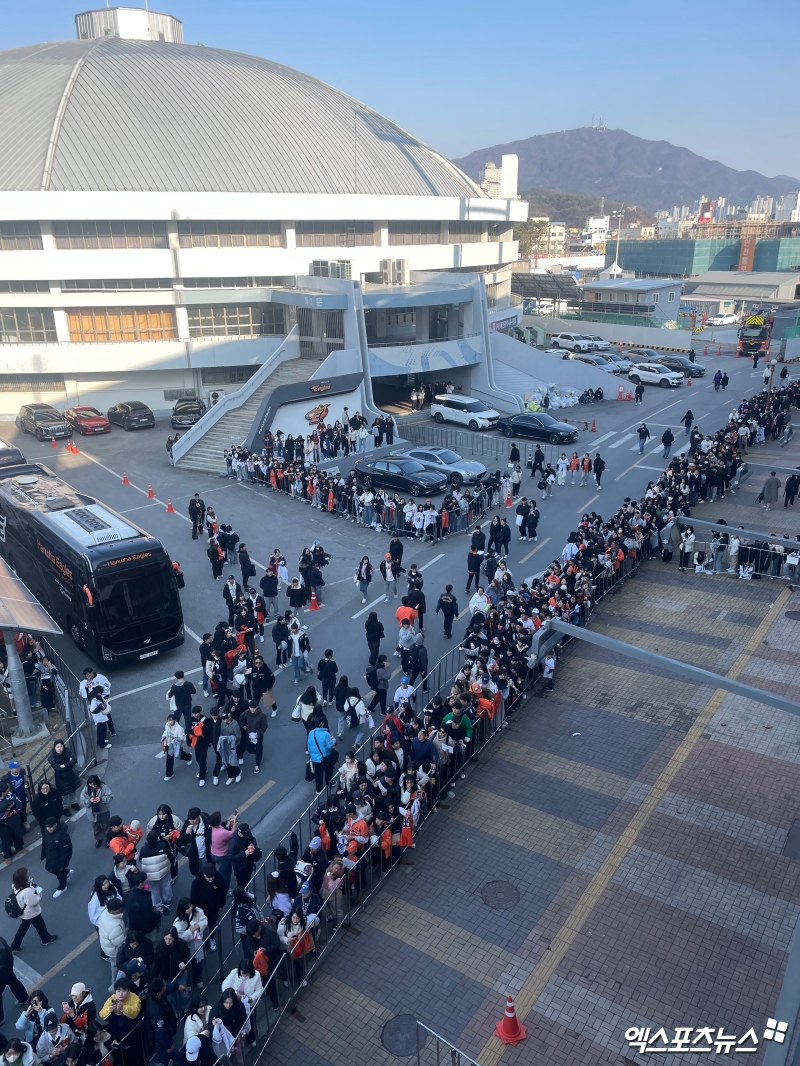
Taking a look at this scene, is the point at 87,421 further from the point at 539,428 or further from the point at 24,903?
the point at 24,903

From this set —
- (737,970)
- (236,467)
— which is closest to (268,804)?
(737,970)

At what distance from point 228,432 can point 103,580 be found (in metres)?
18.4

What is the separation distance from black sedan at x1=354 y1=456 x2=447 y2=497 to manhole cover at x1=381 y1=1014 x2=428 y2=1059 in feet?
64.9

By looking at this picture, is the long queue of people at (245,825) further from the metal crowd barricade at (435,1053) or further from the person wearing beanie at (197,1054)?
the metal crowd barricade at (435,1053)

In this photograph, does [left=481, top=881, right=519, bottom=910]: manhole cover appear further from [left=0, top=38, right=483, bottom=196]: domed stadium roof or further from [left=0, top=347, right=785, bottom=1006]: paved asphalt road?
[left=0, top=38, right=483, bottom=196]: domed stadium roof

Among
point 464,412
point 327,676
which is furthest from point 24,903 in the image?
point 464,412

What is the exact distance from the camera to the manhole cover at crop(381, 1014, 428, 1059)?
834 centimetres

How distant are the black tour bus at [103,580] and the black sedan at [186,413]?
60.0 ft

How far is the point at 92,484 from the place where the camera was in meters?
29.7

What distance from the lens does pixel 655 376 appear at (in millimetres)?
47531

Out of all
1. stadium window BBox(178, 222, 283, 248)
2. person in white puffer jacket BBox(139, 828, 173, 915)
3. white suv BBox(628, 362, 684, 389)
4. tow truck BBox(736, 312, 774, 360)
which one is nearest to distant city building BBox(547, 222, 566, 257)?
tow truck BBox(736, 312, 774, 360)

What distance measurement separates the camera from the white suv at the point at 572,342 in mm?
55344
